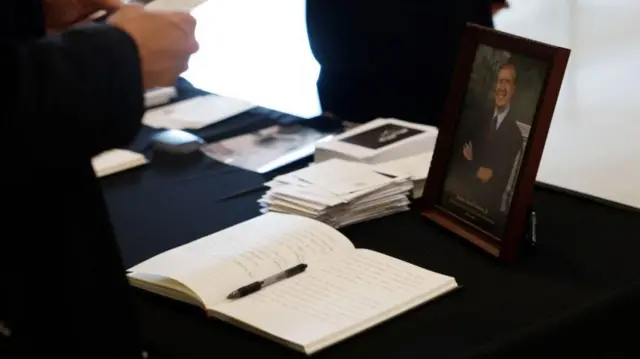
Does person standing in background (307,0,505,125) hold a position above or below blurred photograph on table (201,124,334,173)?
above

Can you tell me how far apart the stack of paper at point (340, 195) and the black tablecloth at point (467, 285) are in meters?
0.02

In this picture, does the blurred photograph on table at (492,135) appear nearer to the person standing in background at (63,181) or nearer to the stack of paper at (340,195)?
the stack of paper at (340,195)

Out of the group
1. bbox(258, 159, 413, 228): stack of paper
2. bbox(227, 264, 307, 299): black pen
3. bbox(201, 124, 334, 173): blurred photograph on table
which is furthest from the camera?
bbox(201, 124, 334, 173): blurred photograph on table

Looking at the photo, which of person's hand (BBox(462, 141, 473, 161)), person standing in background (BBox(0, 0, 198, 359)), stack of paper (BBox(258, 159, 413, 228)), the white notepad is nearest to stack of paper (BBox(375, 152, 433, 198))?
stack of paper (BBox(258, 159, 413, 228))

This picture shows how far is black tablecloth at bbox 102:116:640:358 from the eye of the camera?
3.42 feet

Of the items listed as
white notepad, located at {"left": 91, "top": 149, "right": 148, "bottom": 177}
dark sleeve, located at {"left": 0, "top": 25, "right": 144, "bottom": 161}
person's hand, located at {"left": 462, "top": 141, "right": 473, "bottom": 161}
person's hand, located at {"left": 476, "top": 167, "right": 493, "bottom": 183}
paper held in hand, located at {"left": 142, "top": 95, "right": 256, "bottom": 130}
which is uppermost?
dark sleeve, located at {"left": 0, "top": 25, "right": 144, "bottom": 161}

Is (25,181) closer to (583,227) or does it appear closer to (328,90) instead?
(583,227)

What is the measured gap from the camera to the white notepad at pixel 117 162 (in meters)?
1.71

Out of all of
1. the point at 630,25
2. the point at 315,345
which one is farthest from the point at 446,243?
the point at 630,25

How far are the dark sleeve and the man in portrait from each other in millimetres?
557

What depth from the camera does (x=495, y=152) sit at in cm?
126

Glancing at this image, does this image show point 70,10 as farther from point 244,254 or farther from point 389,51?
point 389,51

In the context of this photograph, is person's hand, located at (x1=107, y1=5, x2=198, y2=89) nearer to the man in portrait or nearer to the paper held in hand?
the man in portrait

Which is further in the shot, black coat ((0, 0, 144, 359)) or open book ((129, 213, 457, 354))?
open book ((129, 213, 457, 354))
